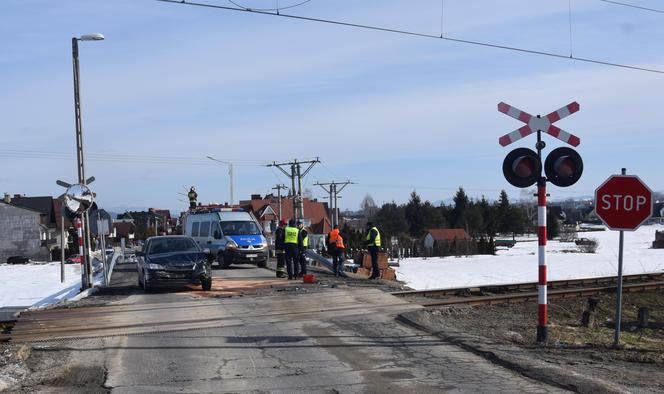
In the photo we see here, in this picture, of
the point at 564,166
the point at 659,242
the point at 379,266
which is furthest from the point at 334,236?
the point at 659,242

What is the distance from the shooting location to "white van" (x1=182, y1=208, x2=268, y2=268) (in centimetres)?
2639

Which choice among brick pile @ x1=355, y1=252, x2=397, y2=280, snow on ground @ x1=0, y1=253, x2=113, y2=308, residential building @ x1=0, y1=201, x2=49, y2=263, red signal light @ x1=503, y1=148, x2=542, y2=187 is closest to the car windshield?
snow on ground @ x1=0, y1=253, x2=113, y2=308

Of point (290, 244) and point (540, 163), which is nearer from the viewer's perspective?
point (540, 163)

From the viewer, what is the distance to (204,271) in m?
18.3

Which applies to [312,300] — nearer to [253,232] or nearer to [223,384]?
[223,384]

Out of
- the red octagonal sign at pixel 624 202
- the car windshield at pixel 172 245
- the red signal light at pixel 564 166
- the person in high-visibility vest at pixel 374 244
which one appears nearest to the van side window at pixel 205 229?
the car windshield at pixel 172 245

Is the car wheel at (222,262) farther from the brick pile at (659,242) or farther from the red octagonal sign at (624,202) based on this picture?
the brick pile at (659,242)

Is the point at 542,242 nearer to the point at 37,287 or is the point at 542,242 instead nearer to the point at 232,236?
the point at 232,236

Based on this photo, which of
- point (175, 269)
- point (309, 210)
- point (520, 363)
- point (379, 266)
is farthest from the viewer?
point (309, 210)

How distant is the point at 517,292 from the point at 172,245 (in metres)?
9.22

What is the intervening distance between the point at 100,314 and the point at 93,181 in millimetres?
7440

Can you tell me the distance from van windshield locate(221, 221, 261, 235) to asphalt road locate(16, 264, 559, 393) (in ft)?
40.0

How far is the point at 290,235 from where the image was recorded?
2092 centimetres

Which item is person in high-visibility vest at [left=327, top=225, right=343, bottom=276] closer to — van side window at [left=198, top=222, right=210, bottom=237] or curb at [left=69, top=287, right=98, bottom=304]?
curb at [left=69, top=287, right=98, bottom=304]
